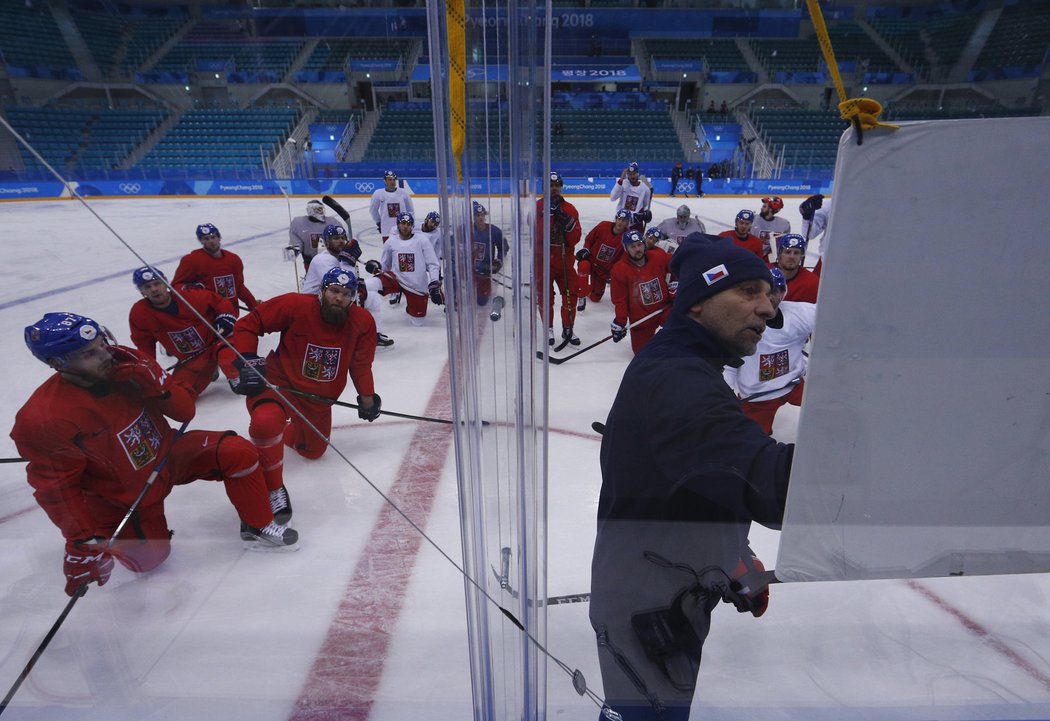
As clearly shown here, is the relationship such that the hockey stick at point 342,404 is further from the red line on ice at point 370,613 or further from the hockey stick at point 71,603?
the hockey stick at point 71,603

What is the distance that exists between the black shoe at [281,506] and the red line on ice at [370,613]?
33cm

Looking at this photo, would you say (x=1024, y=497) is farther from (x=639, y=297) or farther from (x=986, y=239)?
(x=639, y=297)

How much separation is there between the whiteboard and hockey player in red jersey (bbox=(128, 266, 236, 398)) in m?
2.87

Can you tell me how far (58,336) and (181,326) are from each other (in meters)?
1.51

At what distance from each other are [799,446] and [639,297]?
281 centimetres

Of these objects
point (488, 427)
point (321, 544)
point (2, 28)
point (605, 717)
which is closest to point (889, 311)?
point (488, 427)

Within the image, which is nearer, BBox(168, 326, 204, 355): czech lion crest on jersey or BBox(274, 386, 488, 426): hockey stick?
BBox(274, 386, 488, 426): hockey stick

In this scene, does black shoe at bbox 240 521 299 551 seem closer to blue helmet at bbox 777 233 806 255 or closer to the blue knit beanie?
the blue knit beanie

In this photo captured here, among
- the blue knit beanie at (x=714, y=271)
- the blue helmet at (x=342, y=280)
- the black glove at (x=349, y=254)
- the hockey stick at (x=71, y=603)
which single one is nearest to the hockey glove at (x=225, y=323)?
the blue helmet at (x=342, y=280)

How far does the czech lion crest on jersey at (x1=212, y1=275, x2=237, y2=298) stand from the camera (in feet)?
11.2

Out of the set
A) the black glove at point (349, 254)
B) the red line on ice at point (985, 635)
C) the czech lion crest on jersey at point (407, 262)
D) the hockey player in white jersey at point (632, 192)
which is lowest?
the red line on ice at point (985, 635)

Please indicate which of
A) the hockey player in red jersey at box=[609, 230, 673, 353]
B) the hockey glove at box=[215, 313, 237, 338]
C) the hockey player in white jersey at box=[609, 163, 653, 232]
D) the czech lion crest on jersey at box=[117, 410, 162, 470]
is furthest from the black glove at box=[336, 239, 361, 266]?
the hockey player in white jersey at box=[609, 163, 653, 232]

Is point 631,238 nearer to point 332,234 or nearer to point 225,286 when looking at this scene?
point 332,234

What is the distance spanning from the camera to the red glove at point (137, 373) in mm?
1522
